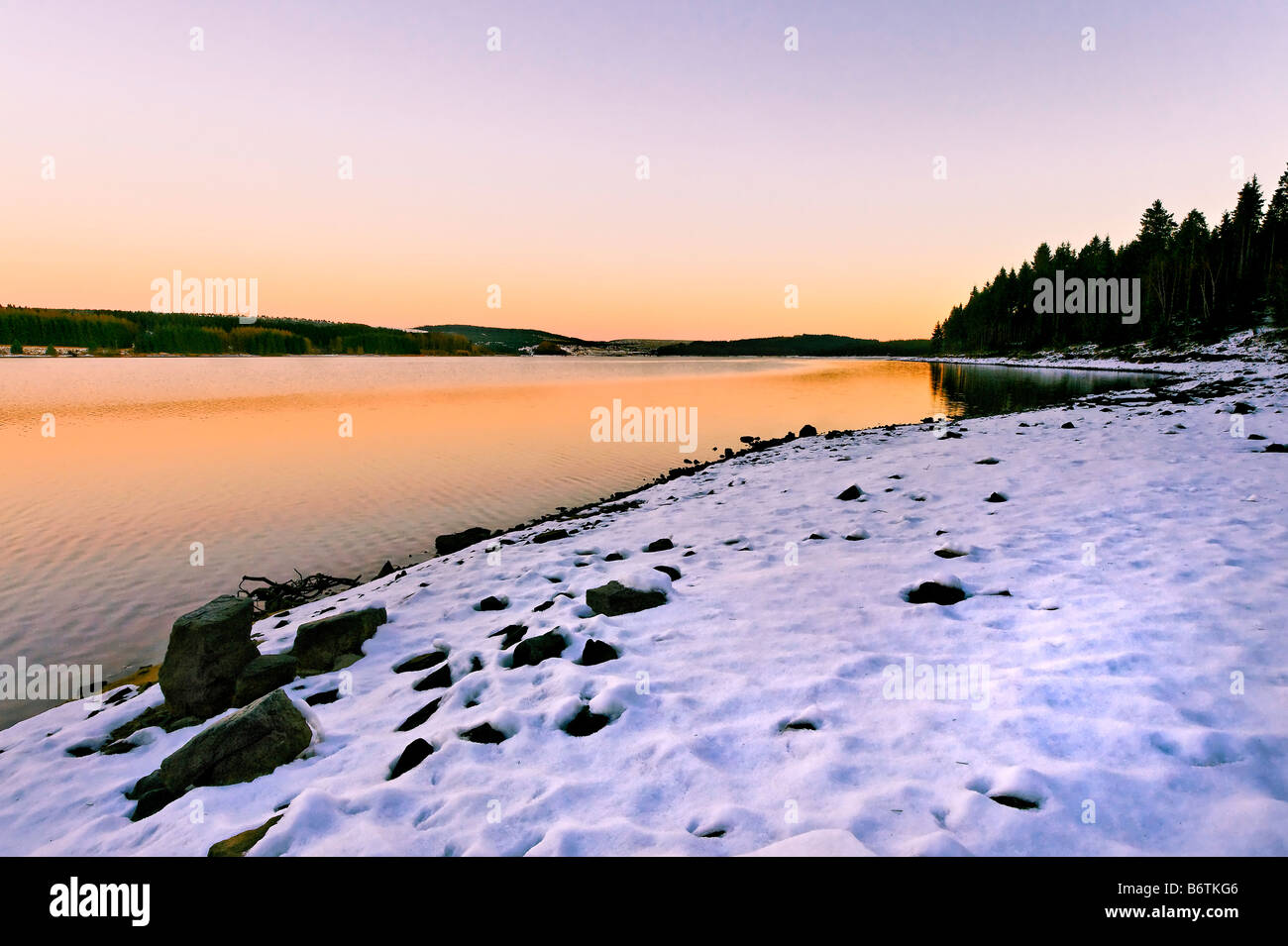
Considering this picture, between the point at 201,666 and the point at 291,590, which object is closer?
the point at 201,666

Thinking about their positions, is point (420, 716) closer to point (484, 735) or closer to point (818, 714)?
point (484, 735)

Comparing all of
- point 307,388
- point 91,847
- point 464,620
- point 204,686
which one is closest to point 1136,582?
point 464,620

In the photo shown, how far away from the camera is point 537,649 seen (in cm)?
672

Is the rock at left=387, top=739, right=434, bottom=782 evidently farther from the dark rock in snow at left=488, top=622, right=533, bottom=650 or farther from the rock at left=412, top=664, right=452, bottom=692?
the dark rock in snow at left=488, top=622, right=533, bottom=650

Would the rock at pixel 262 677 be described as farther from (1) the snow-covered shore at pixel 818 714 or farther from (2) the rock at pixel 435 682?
(2) the rock at pixel 435 682

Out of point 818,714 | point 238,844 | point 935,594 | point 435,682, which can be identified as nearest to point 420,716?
point 435,682

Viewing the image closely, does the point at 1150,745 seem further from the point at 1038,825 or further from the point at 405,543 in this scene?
the point at 405,543

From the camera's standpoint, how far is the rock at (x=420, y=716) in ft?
18.6

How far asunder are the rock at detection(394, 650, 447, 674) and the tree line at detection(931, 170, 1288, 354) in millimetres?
91292

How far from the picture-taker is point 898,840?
339 centimetres

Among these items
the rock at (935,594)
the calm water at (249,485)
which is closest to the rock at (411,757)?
the rock at (935,594)

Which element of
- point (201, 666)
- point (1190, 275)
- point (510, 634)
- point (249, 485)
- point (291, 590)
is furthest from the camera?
point (1190, 275)

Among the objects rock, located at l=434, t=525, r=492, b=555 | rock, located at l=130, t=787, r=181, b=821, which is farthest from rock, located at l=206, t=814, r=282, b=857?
rock, located at l=434, t=525, r=492, b=555

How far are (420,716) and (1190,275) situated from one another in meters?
112
